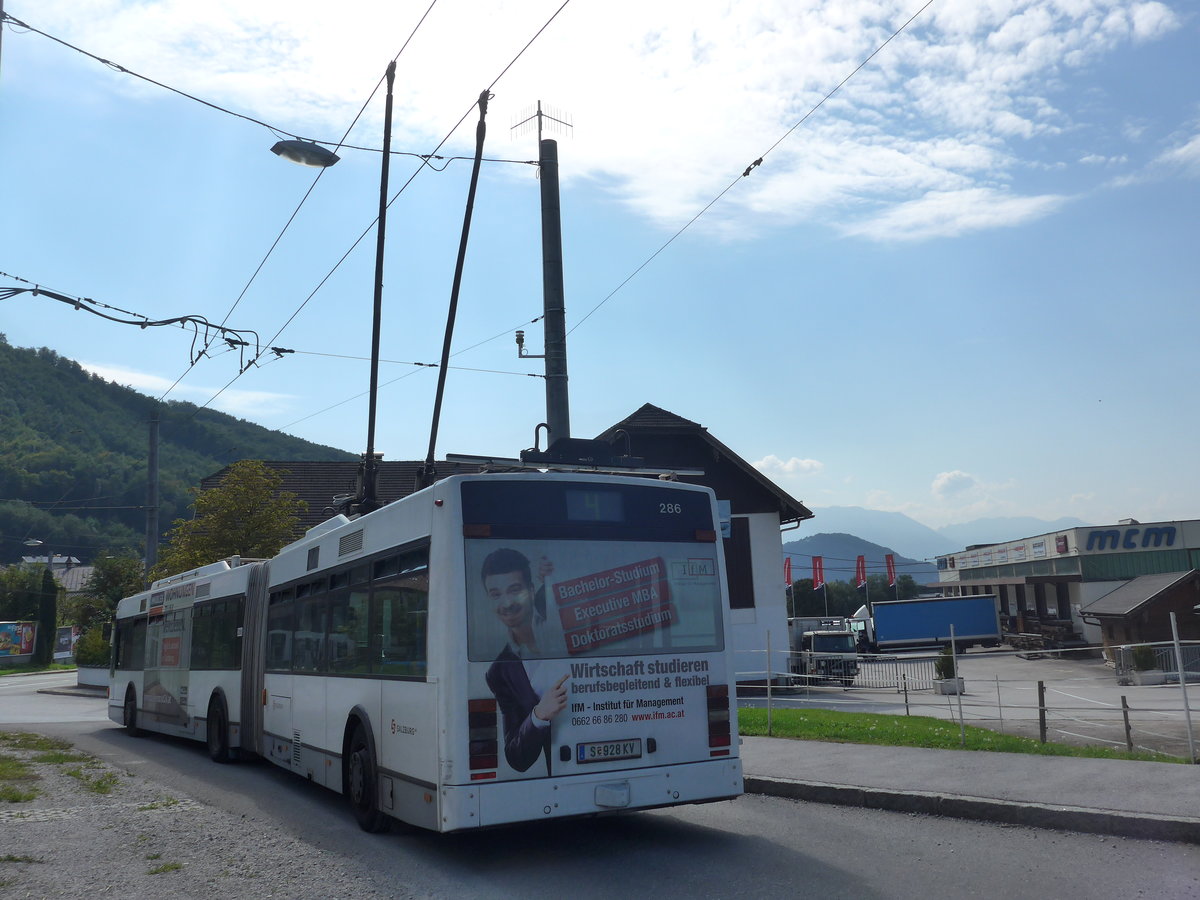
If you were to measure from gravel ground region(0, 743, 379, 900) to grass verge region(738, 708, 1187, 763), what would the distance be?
22.7 feet

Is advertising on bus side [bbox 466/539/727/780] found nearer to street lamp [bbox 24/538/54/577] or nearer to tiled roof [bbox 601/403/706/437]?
tiled roof [bbox 601/403/706/437]

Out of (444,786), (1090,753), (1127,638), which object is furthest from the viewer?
(1127,638)

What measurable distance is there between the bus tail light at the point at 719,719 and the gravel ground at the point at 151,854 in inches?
111

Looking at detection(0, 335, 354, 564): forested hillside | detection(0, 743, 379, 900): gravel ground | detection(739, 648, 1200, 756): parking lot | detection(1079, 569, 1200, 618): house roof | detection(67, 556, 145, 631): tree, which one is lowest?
detection(739, 648, 1200, 756): parking lot

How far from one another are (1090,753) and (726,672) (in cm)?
522

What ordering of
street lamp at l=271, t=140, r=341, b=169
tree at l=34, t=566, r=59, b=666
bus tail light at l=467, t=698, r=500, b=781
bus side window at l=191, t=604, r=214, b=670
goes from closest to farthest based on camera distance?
1. bus tail light at l=467, t=698, r=500, b=781
2. street lamp at l=271, t=140, r=341, b=169
3. bus side window at l=191, t=604, r=214, b=670
4. tree at l=34, t=566, r=59, b=666

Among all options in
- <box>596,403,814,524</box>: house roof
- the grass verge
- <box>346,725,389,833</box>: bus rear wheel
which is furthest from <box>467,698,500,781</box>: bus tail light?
<box>596,403,814,524</box>: house roof

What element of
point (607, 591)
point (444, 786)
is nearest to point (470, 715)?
point (444, 786)

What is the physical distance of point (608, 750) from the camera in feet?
26.0

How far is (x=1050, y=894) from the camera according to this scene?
6402mm

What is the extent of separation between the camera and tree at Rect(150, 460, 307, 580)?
3225 centimetres

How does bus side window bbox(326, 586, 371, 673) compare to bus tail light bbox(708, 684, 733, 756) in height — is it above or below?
above

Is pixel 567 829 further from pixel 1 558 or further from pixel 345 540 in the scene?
pixel 1 558

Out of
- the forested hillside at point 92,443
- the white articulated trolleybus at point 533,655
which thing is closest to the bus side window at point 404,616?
the white articulated trolleybus at point 533,655
